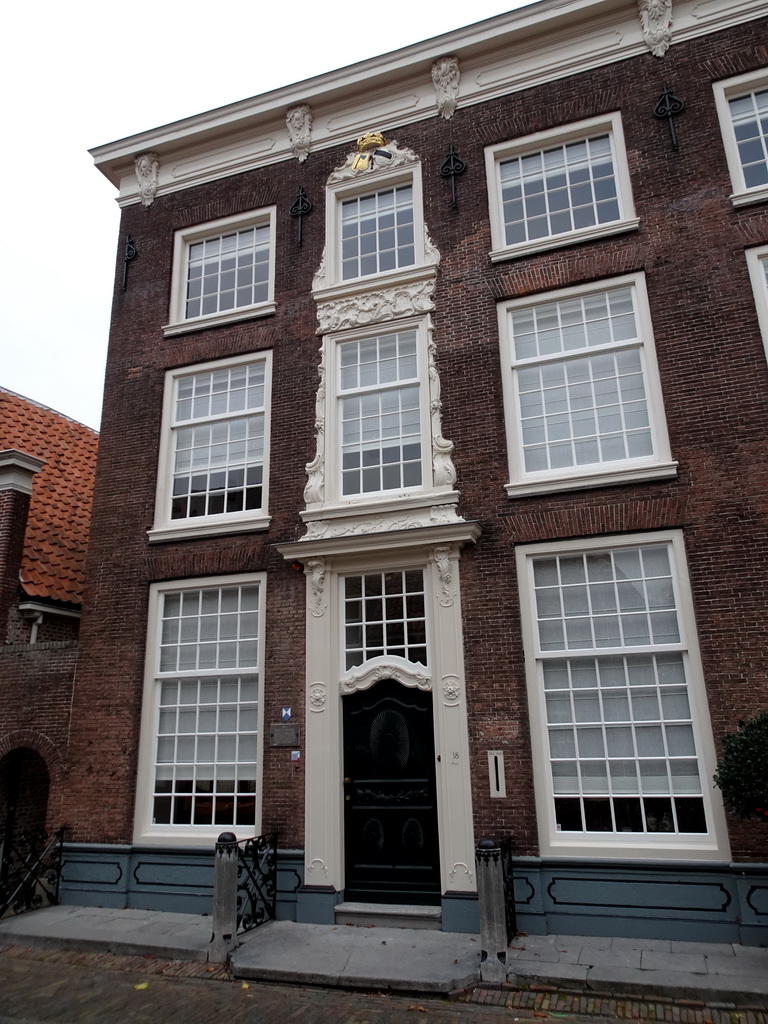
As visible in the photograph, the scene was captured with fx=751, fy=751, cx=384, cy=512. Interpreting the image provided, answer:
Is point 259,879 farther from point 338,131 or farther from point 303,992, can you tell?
point 338,131

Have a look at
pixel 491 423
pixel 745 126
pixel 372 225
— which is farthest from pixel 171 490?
pixel 745 126

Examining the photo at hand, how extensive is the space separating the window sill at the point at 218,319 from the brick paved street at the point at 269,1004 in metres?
9.29

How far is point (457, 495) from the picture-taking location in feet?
33.8

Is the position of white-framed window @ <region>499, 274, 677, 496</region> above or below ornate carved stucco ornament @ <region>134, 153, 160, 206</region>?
below

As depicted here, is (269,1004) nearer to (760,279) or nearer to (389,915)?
(389,915)

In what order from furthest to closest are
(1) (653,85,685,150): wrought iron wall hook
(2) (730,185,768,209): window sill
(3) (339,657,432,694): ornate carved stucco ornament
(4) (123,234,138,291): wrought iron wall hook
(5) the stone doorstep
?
(4) (123,234,138,291): wrought iron wall hook < (1) (653,85,685,150): wrought iron wall hook < (2) (730,185,768,209): window sill < (3) (339,657,432,694): ornate carved stucco ornament < (5) the stone doorstep

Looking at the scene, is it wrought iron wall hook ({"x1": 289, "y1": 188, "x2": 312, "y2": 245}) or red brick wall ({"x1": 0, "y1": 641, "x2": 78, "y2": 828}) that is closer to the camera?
red brick wall ({"x1": 0, "y1": 641, "x2": 78, "y2": 828})

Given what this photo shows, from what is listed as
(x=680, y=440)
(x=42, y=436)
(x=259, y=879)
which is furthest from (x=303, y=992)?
(x=42, y=436)

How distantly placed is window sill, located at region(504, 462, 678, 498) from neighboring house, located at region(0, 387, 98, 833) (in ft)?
23.9

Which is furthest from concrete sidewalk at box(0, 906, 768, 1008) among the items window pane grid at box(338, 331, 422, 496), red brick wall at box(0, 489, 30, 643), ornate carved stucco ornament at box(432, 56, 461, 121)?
ornate carved stucco ornament at box(432, 56, 461, 121)

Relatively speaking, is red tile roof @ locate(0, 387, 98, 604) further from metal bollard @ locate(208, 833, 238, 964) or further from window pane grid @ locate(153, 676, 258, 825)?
metal bollard @ locate(208, 833, 238, 964)

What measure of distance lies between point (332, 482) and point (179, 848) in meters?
5.52

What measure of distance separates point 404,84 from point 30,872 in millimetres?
13327

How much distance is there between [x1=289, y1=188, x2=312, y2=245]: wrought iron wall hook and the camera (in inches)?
499
